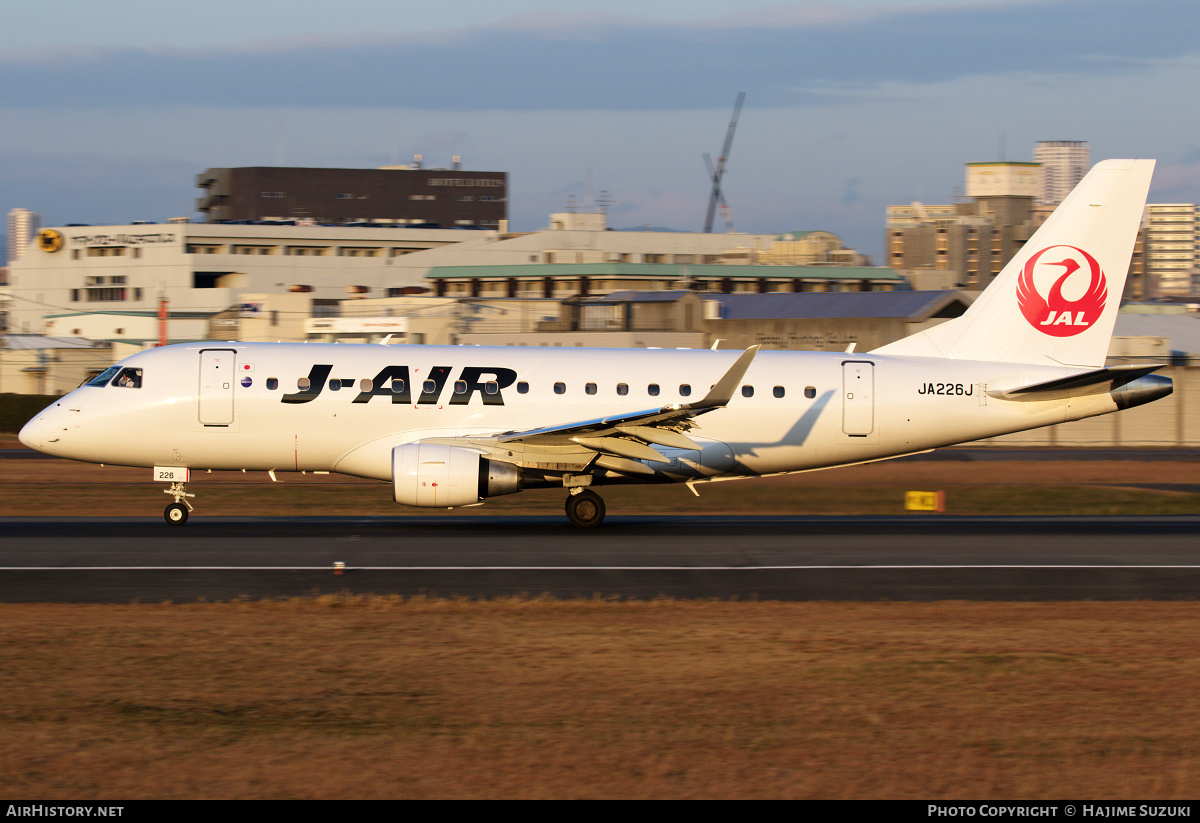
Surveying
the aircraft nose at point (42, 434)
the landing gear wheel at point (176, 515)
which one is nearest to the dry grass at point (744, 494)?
the landing gear wheel at point (176, 515)

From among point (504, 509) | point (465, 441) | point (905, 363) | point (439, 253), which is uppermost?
point (439, 253)

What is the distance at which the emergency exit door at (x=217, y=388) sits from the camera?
76.4 feet

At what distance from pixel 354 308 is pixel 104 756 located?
83.7 m

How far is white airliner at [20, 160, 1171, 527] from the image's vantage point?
23.1 meters

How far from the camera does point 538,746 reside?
8922mm

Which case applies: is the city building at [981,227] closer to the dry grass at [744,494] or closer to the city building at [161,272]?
the city building at [161,272]

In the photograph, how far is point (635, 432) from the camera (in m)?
22.9

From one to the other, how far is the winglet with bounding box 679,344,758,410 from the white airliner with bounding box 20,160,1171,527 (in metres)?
0.04

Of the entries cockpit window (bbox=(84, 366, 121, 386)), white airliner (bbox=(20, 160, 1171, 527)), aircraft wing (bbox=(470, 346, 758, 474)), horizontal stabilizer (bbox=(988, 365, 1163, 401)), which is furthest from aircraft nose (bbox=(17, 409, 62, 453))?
horizontal stabilizer (bbox=(988, 365, 1163, 401))

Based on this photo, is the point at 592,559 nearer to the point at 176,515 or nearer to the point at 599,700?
the point at 599,700

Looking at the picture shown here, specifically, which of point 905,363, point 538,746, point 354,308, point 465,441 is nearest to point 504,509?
point 465,441

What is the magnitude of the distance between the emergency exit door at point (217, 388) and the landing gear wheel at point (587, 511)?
7.03 m

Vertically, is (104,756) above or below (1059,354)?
below
